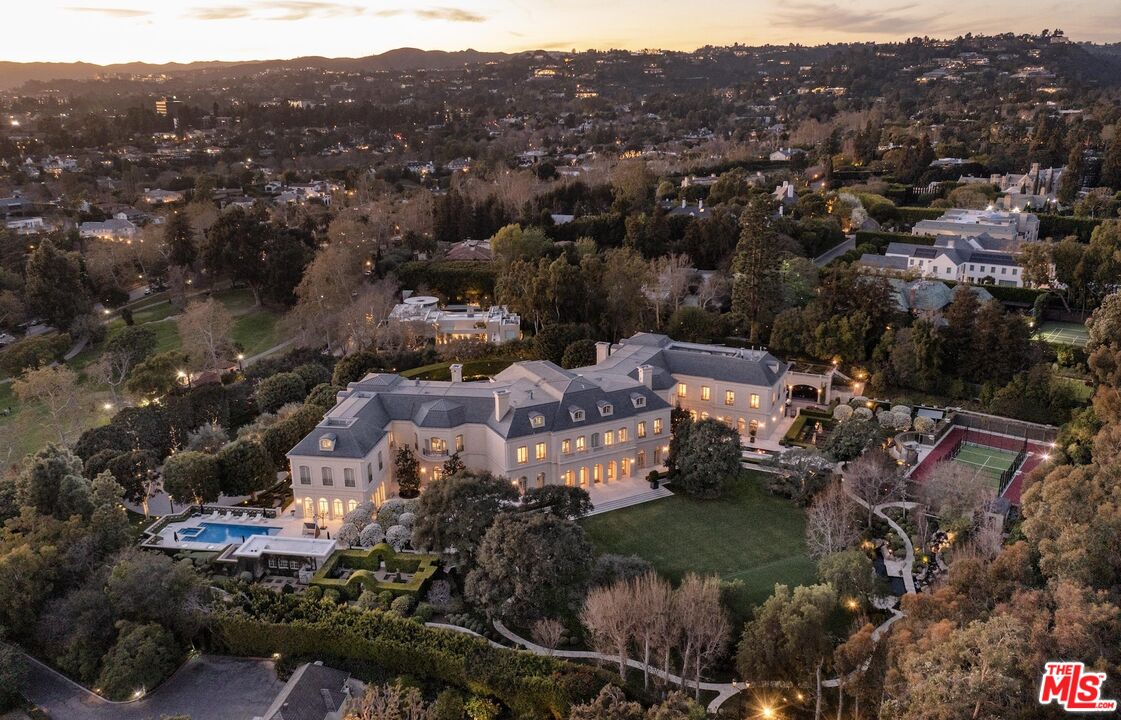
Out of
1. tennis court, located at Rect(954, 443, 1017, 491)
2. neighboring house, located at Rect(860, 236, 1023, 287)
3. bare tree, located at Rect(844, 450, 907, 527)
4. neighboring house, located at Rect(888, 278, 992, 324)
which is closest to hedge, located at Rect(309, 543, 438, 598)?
bare tree, located at Rect(844, 450, 907, 527)

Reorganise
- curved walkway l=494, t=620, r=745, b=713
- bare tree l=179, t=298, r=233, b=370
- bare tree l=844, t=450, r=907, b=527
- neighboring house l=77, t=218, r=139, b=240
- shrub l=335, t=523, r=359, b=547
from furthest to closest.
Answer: neighboring house l=77, t=218, r=139, b=240 → bare tree l=179, t=298, r=233, b=370 → bare tree l=844, t=450, r=907, b=527 → shrub l=335, t=523, r=359, b=547 → curved walkway l=494, t=620, r=745, b=713

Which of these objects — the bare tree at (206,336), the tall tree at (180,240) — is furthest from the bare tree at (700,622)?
the tall tree at (180,240)

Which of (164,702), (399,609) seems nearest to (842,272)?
(399,609)

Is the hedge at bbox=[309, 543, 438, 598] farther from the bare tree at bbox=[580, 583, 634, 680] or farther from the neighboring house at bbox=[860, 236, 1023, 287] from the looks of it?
the neighboring house at bbox=[860, 236, 1023, 287]

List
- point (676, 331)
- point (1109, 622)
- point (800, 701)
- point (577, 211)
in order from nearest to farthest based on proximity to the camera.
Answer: point (1109, 622), point (800, 701), point (676, 331), point (577, 211)

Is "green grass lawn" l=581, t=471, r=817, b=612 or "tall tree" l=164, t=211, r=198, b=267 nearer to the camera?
"green grass lawn" l=581, t=471, r=817, b=612

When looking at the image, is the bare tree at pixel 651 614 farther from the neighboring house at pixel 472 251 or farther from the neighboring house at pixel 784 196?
the neighboring house at pixel 784 196

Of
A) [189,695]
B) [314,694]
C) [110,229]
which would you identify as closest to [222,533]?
[189,695]

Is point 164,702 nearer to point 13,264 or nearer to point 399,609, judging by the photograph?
point 399,609
